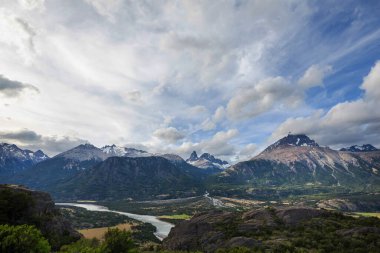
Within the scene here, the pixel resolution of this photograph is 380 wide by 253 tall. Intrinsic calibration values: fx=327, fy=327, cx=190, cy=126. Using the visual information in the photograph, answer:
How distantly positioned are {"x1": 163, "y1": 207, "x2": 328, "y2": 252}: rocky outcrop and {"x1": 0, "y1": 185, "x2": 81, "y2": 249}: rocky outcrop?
35.0 meters

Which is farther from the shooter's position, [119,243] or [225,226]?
[225,226]

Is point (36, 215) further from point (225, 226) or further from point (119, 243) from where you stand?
point (225, 226)

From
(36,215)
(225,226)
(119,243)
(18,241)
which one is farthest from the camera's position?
(225,226)

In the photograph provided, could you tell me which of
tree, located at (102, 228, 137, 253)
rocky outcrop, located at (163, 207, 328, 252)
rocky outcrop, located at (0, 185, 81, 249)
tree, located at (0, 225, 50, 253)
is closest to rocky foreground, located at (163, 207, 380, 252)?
rocky outcrop, located at (163, 207, 328, 252)

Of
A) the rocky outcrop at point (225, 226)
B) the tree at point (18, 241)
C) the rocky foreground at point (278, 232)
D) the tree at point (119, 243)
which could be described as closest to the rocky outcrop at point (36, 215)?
the tree at point (119, 243)

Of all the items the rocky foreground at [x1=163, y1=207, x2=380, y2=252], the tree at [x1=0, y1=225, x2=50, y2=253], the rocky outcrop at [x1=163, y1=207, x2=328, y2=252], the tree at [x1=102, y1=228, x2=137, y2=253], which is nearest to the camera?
the tree at [x1=0, y1=225, x2=50, y2=253]

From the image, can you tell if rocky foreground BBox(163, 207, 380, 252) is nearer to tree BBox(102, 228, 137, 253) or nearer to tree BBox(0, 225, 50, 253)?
tree BBox(102, 228, 137, 253)

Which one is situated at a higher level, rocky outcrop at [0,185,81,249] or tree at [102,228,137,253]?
rocky outcrop at [0,185,81,249]

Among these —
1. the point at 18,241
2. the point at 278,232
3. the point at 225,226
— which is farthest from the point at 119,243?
the point at 225,226

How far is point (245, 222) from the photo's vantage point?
111438mm

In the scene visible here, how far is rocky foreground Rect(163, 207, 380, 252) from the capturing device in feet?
267

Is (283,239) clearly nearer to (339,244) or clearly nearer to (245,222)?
(339,244)

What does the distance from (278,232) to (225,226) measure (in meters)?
19.2

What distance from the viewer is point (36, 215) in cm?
10431
